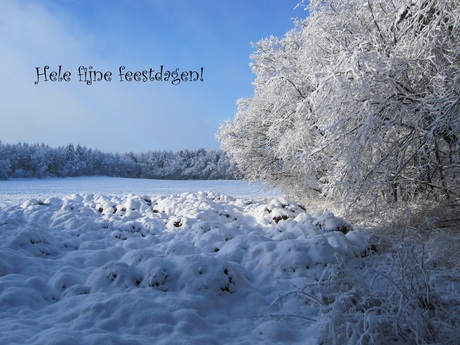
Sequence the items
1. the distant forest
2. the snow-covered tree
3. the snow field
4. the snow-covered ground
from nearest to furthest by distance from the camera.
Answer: the snow-covered ground, the snow field, the snow-covered tree, the distant forest

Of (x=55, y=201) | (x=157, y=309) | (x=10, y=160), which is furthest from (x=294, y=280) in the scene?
(x=10, y=160)

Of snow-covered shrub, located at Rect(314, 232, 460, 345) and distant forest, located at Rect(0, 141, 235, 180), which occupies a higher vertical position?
distant forest, located at Rect(0, 141, 235, 180)

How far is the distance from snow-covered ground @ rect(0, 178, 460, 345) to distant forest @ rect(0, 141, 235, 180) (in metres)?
32.6

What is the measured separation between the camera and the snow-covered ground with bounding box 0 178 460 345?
283 cm

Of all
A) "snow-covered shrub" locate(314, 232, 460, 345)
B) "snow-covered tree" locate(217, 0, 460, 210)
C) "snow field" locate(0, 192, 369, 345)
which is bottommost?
"snow field" locate(0, 192, 369, 345)

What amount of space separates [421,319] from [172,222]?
6.78 m

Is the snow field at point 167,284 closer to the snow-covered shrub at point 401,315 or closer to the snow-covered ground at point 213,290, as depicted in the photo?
the snow-covered ground at point 213,290

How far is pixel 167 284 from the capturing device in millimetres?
4297

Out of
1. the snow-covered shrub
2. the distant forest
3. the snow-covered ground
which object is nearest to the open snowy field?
the snow-covered ground

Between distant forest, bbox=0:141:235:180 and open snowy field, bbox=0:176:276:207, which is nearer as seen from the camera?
open snowy field, bbox=0:176:276:207

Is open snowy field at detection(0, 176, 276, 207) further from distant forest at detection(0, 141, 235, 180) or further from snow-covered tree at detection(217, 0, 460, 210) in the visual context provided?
distant forest at detection(0, 141, 235, 180)

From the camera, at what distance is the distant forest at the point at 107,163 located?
43.3 metres

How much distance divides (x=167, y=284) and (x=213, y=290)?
25.1 inches

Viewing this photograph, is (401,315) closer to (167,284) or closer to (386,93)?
(167,284)
